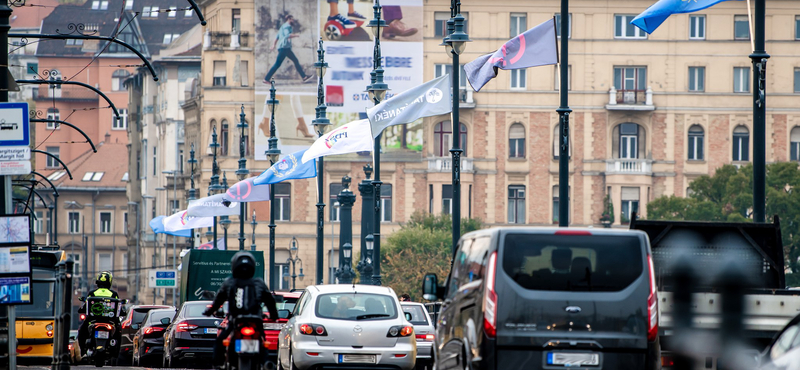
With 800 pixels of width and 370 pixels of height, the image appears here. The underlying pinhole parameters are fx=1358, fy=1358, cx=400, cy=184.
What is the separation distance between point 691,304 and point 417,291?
6911 cm

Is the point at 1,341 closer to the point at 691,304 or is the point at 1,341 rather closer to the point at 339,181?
the point at 691,304

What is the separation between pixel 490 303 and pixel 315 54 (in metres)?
76.6

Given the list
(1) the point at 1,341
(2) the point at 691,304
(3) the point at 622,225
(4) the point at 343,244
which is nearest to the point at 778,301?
(2) the point at 691,304

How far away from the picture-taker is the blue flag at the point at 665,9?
20609 mm

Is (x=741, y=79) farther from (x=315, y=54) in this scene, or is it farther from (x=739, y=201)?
(x=315, y=54)

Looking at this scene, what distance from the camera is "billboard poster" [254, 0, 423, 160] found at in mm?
87438

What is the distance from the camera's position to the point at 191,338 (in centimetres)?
2286

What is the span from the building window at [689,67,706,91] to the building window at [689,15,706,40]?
2.04 metres

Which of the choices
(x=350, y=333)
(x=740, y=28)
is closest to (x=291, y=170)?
(x=350, y=333)

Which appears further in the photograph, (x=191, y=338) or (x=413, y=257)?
(x=413, y=257)

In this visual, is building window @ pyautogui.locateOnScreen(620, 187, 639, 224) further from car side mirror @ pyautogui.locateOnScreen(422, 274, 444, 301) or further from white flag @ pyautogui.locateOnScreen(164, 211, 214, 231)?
car side mirror @ pyautogui.locateOnScreen(422, 274, 444, 301)

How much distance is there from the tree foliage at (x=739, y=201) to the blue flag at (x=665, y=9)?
173 feet

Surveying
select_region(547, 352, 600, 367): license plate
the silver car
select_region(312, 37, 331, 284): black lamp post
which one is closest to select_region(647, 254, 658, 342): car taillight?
select_region(547, 352, 600, 367): license plate

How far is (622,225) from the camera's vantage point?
286ft
